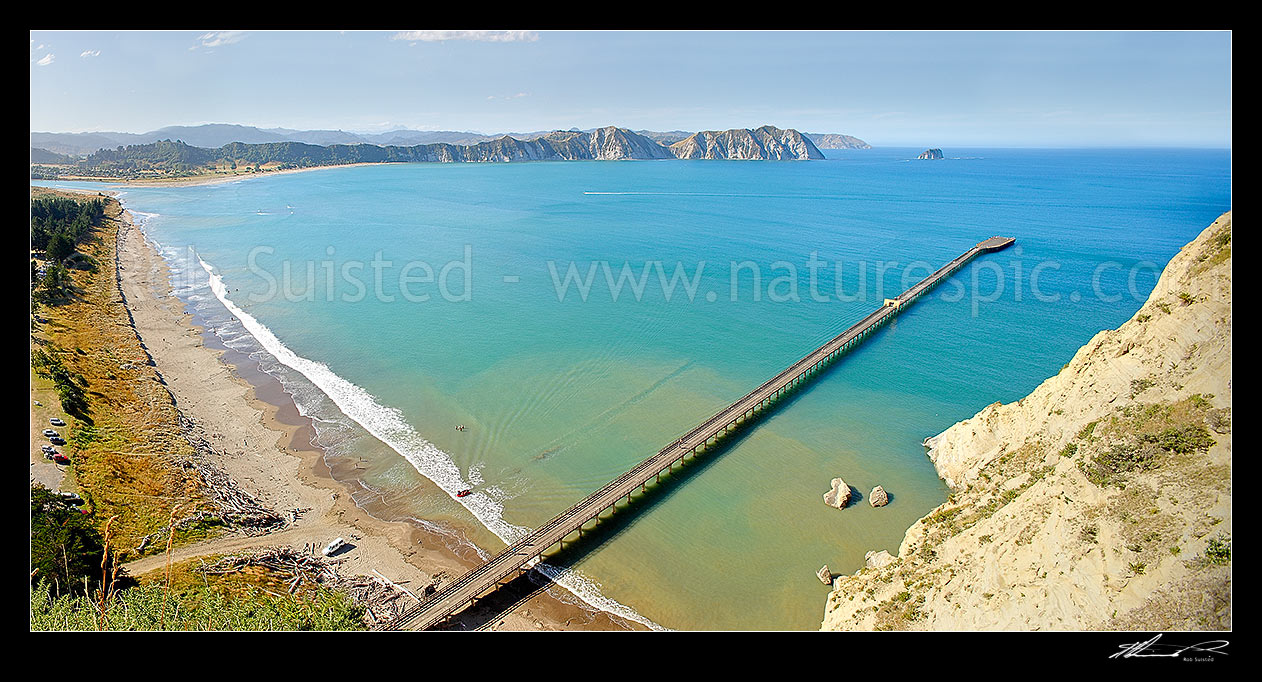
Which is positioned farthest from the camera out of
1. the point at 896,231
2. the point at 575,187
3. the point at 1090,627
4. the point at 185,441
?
the point at 575,187

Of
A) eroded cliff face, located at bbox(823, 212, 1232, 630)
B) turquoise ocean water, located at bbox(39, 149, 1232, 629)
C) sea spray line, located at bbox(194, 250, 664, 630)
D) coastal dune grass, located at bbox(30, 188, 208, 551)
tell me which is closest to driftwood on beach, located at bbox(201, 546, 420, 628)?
coastal dune grass, located at bbox(30, 188, 208, 551)

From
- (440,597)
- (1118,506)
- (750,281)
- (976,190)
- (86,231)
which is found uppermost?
(976,190)

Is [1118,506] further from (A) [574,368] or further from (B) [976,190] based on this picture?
(B) [976,190]

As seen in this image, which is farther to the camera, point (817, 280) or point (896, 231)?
point (896, 231)

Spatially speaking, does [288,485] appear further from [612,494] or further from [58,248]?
[58,248]

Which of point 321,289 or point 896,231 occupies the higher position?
point 896,231

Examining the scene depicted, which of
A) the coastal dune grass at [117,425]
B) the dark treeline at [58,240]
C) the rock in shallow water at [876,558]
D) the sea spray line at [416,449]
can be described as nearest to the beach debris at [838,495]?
the rock in shallow water at [876,558]

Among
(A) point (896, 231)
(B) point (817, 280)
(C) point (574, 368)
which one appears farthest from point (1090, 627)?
(A) point (896, 231)
